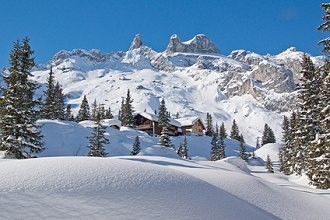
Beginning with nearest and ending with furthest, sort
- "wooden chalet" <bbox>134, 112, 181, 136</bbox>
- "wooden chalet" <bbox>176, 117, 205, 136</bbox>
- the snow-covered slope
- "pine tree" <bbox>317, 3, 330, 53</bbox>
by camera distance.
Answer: the snow-covered slope < "pine tree" <bbox>317, 3, 330, 53</bbox> < "wooden chalet" <bbox>134, 112, 181, 136</bbox> < "wooden chalet" <bbox>176, 117, 205, 136</bbox>

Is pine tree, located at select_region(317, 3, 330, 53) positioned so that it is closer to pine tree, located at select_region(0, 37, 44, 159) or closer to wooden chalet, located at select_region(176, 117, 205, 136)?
pine tree, located at select_region(0, 37, 44, 159)

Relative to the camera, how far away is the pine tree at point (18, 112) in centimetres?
2078

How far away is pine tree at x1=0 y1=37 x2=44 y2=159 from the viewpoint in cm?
2078

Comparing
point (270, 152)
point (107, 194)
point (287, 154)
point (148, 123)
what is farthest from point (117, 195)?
point (270, 152)

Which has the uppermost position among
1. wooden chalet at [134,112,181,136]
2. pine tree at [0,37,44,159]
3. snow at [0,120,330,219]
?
wooden chalet at [134,112,181,136]

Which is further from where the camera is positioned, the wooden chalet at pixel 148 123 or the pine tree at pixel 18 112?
the wooden chalet at pixel 148 123

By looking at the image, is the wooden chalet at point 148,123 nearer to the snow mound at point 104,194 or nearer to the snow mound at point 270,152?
the snow mound at point 270,152

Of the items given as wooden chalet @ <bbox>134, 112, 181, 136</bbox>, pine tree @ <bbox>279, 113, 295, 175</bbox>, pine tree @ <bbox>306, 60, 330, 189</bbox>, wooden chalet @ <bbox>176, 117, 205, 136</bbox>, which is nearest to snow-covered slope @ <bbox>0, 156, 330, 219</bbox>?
pine tree @ <bbox>306, 60, 330, 189</bbox>

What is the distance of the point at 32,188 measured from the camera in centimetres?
607

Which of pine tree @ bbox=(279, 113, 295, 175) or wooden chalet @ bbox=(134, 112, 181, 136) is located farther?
wooden chalet @ bbox=(134, 112, 181, 136)

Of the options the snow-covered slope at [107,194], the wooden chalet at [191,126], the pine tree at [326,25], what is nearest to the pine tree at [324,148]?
the pine tree at [326,25]

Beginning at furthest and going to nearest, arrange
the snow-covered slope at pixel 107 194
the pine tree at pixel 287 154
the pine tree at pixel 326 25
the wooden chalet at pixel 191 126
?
the wooden chalet at pixel 191 126 < the pine tree at pixel 287 154 < the pine tree at pixel 326 25 < the snow-covered slope at pixel 107 194

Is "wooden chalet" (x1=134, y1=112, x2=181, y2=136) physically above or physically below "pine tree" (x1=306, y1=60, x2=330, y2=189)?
above

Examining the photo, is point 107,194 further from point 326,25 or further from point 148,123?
point 148,123
